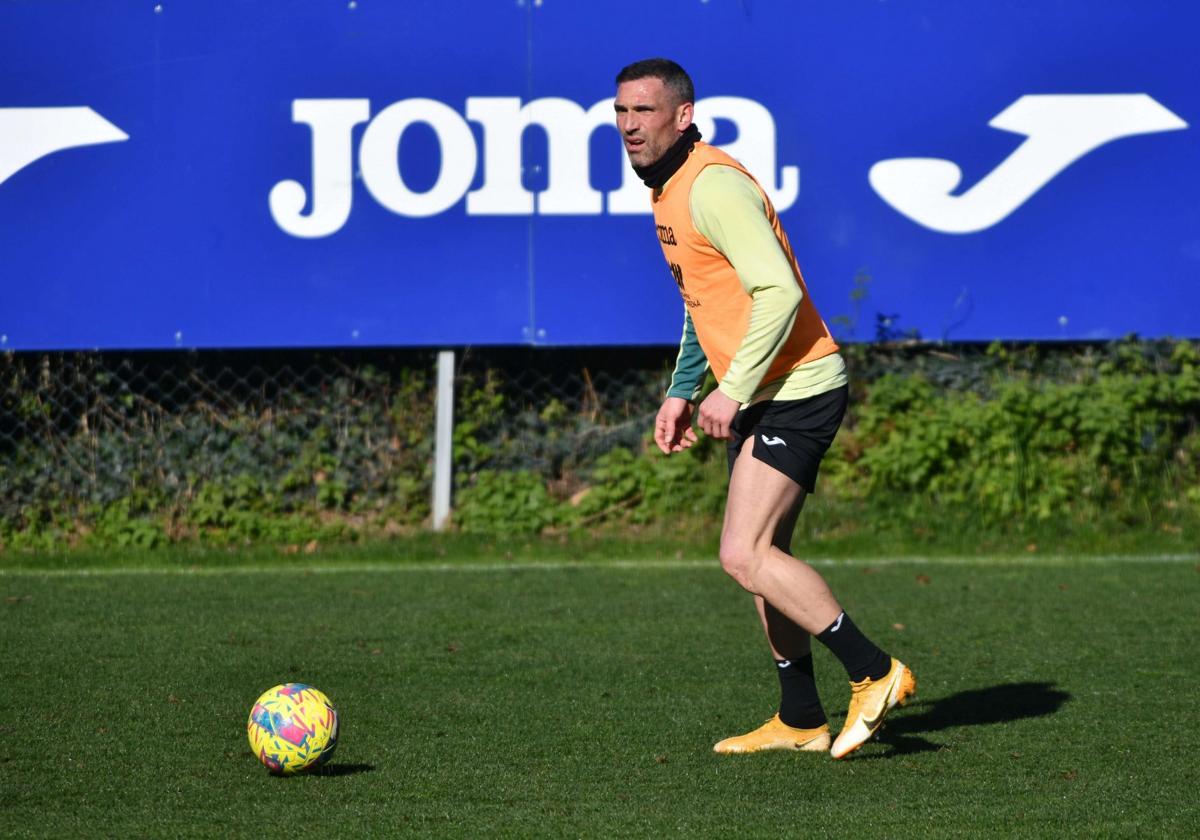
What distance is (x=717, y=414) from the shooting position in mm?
4379

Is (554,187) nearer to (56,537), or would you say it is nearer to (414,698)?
(56,537)

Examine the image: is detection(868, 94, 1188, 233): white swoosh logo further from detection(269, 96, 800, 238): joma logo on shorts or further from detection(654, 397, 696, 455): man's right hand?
detection(654, 397, 696, 455): man's right hand

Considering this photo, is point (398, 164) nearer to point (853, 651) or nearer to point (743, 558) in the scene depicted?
point (743, 558)

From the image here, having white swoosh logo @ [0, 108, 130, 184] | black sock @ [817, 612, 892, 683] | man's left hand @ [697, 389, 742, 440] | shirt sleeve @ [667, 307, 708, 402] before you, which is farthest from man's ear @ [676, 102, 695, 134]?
white swoosh logo @ [0, 108, 130, 184]

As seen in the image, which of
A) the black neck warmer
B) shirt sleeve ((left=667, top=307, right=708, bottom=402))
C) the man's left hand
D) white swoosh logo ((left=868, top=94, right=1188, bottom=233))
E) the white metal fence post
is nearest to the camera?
the man's left hand

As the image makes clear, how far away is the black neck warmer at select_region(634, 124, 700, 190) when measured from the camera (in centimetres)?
465

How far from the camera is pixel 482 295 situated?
9477 millimetres

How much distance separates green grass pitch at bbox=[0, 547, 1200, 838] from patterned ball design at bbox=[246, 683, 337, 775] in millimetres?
73

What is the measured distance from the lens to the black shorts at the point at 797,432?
185 inches

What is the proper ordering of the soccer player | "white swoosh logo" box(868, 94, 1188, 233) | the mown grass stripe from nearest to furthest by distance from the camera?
the soccer player
the mown grass stripe
"white swoosh logo" box(868, 94, 1188, 233)

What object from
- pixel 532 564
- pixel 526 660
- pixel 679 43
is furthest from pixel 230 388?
pixel 526 660

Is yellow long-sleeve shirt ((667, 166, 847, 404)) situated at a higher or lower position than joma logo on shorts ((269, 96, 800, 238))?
lower

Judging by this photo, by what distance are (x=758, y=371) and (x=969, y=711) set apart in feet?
5.86

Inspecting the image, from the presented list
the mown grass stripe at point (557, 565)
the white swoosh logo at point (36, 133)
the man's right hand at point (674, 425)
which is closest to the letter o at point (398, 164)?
the white swoosh logo at point (36, 133)
